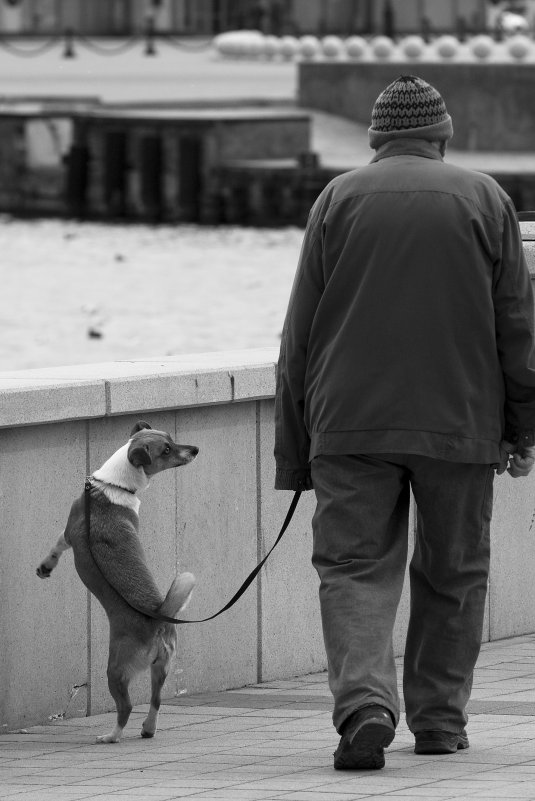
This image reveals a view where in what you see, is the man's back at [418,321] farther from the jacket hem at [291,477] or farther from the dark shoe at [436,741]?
the dark shoe at [436,741]

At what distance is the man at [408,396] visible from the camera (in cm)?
470

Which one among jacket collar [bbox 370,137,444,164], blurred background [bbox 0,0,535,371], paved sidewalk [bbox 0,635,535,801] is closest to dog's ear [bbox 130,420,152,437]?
paved sidewalk [bbox 0,635,535,801]

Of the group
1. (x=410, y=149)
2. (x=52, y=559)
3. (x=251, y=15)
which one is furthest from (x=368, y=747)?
(x=251, y=15)

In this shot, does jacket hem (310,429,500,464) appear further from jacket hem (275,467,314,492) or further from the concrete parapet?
the concrete parapet

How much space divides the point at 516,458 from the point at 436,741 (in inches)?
28.6

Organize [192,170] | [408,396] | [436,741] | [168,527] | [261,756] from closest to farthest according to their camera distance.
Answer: [408,396], [436,741], [261,756], [168,527], [192,170]

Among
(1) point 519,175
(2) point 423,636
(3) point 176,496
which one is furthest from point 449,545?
(1) point 519,175

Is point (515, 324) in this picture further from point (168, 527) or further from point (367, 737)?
point (168, 527)

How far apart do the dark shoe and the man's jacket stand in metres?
0.69

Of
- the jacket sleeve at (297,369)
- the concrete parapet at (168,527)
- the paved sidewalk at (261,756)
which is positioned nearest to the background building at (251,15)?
the concrete parapet at (168,527)

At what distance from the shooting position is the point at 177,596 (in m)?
5.20

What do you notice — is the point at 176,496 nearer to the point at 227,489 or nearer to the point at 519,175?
the point at 227,489

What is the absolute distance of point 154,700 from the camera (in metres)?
5.32

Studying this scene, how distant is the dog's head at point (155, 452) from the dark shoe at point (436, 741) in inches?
41.1
